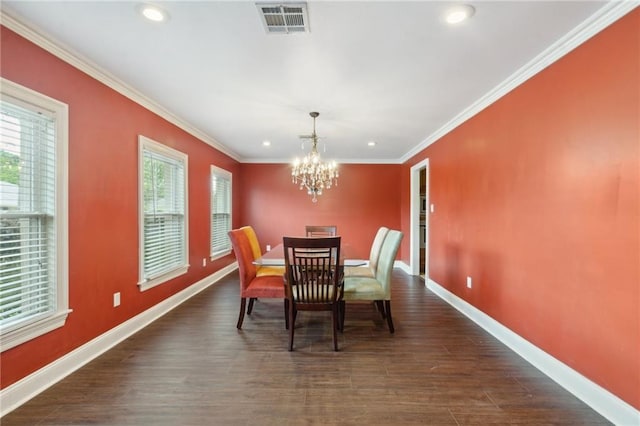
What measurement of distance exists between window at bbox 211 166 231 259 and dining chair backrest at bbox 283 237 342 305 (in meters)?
2.67

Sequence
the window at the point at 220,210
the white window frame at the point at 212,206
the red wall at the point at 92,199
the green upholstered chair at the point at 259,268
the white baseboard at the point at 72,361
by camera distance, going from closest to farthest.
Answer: the white baseboard at the point at 72,361, the red wall at the point at 92,199, the green upholstered chair at the point at 259,268, the white window frame at the point at 212,206, the window at the point at 220,210

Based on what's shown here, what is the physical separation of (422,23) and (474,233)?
223 centimetres

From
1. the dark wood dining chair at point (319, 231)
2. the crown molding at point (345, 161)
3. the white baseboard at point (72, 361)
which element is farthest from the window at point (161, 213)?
the crown molding at point (345, 161)

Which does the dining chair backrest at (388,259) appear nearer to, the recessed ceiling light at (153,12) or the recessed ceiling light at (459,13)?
the recessed ceiling light at (459,13)

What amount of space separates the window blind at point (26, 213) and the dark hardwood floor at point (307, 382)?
2.05ft

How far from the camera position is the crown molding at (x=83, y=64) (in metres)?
1.71

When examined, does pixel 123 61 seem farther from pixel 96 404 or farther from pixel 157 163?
pixel 96 404

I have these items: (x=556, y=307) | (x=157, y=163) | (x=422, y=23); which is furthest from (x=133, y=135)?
(x=556, y=307)

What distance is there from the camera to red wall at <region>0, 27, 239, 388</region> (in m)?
1.80

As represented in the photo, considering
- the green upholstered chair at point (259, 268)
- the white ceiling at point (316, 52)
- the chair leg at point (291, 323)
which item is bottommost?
the chair leg at point (291, 323)

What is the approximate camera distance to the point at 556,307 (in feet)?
6.55

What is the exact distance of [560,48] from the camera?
6.31 ft

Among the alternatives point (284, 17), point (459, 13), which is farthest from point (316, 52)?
point (459, 13)

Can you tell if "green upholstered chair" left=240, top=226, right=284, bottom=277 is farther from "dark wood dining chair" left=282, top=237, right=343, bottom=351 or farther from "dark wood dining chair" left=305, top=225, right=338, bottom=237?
"dark wood dining chair" left=305, top=225, right=338, bottom=237
